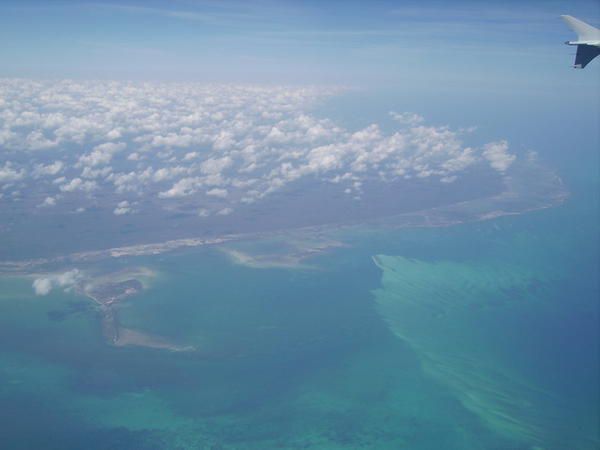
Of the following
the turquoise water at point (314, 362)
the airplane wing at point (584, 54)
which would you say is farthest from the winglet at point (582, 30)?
the turquoise water at point (314, 362)

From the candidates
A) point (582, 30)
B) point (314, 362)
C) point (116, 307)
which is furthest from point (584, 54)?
point (116, 307)

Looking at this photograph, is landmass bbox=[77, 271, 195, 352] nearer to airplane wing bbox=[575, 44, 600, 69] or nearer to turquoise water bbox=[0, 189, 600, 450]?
turquoise water bbox=[0, 189, 600, 450]

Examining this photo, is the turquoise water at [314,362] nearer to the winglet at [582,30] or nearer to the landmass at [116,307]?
the landmass at [116,307]

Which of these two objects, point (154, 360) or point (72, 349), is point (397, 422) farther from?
point (72, 349)

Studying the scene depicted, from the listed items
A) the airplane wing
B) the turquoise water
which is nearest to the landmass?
the turquoise water

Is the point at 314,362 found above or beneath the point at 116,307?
beneath

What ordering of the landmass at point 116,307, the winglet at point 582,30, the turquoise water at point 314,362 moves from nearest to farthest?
the winglet at point 582,30 < the turquoise water at point 314,362 < the landmass at point 116,307

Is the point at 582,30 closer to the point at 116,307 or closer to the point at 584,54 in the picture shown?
the point at 584,54
